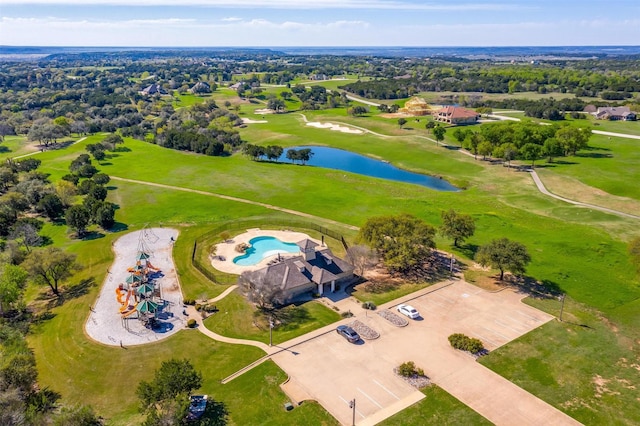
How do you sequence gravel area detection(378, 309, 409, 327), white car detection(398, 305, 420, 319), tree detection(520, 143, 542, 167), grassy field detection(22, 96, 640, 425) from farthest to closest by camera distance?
tree detection(520, 143, 542, 167), white car detection(398, 305, 420, 319), gravel area detection(378, 309, 409, 327), grassy field detection(22, 96, 640, 425)

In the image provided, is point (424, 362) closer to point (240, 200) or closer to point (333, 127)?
point (240, 200)

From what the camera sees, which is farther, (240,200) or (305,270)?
(240,200)

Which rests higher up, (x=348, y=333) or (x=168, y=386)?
(x=168, y=386)

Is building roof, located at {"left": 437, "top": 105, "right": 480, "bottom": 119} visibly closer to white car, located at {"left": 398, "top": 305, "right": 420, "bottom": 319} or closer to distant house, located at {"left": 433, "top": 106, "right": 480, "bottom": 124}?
distant house, located at {"left": 433, "top": 106, "right": 480, "bottom": 124}

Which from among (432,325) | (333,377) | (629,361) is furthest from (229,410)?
(629,361)

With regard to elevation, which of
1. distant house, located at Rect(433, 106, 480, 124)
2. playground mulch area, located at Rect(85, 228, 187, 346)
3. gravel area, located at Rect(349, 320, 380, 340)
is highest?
distant house, located at Rect(433, 106, 480, 124)

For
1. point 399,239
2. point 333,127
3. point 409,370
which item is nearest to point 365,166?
point 333,127

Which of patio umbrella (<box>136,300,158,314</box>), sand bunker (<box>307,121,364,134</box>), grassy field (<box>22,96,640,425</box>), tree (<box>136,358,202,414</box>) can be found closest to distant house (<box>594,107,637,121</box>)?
grassy field (<box>22,96,640,425</box>)

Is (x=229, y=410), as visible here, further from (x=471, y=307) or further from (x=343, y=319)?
(x=471, y=307)
